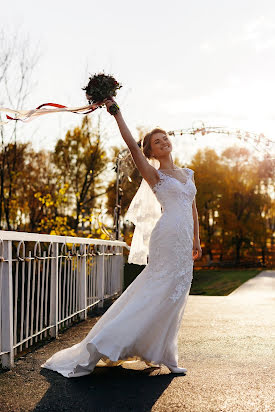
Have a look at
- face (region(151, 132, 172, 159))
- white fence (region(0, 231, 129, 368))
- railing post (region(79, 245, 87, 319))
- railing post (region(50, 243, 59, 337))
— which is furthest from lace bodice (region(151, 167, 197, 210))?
railing post (region(79, 245, 87, 319))

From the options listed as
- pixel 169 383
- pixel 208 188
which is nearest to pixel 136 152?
pixel 169 383

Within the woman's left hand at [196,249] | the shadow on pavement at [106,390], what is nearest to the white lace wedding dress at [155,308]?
the shadow on pavement at [106,390]

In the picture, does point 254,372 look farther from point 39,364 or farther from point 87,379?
point 39,364

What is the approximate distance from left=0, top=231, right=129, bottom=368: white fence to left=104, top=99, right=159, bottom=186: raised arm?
4.09 ft

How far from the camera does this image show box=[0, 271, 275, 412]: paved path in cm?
380

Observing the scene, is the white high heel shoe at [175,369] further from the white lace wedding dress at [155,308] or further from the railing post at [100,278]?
the railing post at [100,278]

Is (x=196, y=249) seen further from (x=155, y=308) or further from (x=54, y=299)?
(x=54, y=299)

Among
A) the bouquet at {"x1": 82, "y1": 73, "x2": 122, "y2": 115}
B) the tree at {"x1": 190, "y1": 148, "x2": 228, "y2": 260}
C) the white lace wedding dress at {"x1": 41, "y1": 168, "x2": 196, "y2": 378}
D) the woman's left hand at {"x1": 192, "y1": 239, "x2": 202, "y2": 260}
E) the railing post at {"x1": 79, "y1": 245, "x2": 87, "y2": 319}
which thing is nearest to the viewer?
the white lace wedding dress at {"x1": 41, "y1": 168, "x2": 196, "y2": 378}

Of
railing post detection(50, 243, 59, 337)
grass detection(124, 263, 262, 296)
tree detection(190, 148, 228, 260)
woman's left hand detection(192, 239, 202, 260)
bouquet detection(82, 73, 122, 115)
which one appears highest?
tree detection(190, 148, 228, 260)

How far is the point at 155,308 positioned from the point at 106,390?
2.92ft

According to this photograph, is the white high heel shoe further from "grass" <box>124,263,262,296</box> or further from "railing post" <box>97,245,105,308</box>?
"grass" <box>124,263,262,296</box>

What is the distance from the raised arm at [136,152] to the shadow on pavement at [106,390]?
165cm

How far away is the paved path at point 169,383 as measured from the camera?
3.80 metres

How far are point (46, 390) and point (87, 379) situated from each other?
1.40 ft
